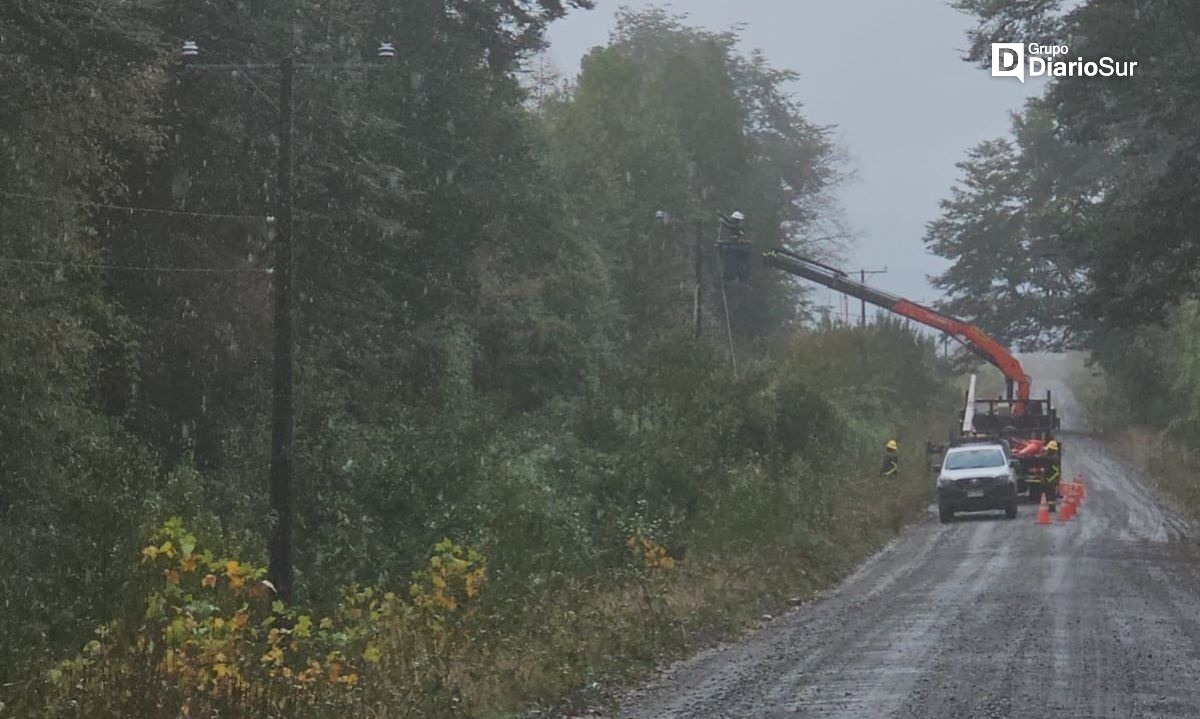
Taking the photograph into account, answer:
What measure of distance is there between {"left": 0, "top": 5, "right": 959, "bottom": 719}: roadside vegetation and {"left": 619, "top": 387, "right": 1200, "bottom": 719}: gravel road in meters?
1.11

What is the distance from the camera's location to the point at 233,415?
3366 cm

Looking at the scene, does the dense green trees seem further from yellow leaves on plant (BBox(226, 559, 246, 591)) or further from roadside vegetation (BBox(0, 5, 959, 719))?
yellow leaves on plant (BBox(226, 559, 246, 591))

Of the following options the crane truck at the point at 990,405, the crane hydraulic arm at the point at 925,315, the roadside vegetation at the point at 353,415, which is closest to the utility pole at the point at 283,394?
the roadside vegetation at the point at 353,415

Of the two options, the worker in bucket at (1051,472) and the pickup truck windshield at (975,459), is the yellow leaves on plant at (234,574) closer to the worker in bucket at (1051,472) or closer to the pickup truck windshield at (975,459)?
the pickup truck windshield at (975,459)

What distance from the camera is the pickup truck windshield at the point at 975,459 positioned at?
4012cm

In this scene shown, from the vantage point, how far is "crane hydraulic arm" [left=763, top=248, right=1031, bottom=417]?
5150 cm

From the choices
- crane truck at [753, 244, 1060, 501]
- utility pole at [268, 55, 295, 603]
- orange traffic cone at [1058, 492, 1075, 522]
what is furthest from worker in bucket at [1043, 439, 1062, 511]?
utility pole at [268, 55, 295, 603]

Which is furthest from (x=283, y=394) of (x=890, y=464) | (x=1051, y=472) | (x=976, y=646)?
(x=890, y=464)

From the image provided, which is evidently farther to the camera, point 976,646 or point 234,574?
point 976,646

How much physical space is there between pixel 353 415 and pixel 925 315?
23.6 meters

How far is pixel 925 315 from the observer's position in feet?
177

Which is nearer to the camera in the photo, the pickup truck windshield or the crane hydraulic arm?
the pickup truck windshield

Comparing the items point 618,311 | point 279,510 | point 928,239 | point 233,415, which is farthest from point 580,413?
point 928,239

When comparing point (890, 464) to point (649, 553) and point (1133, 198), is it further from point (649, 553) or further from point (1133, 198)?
point (649, 553)
